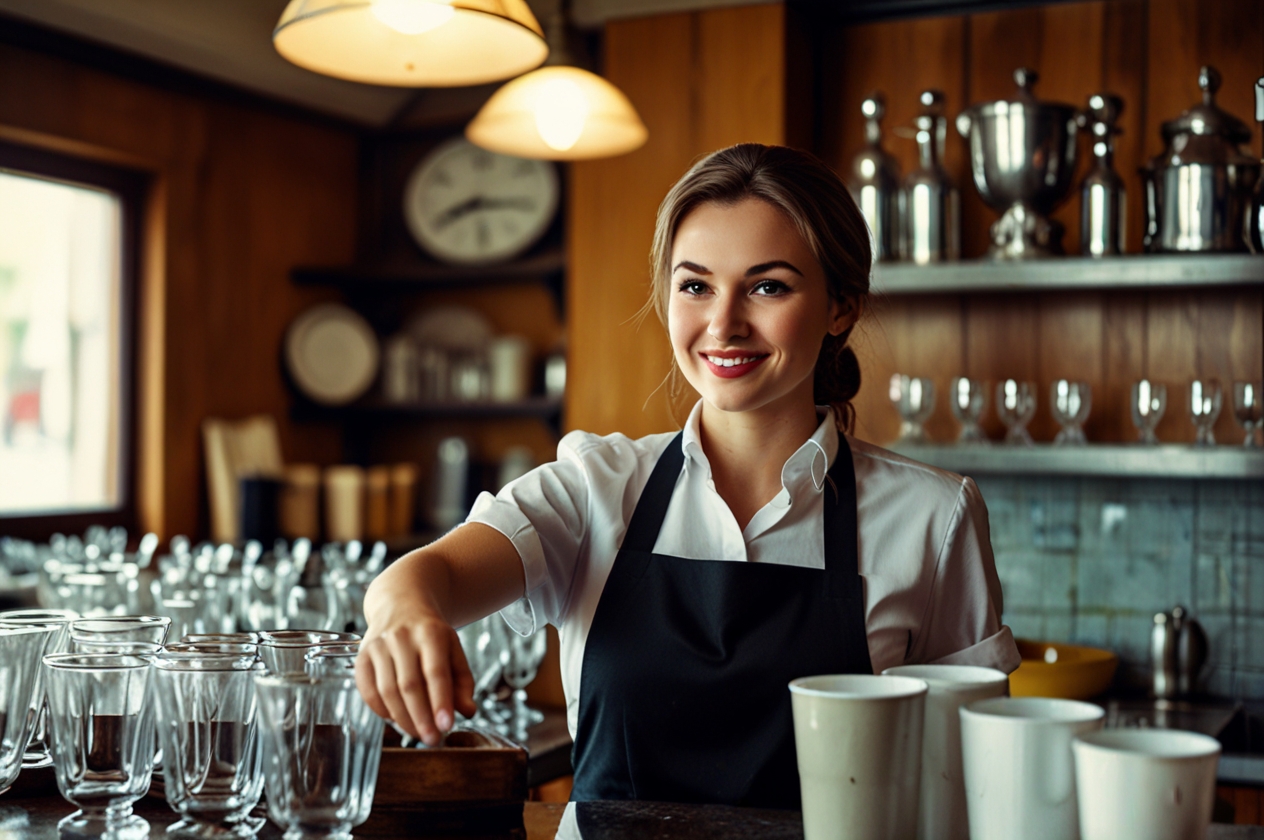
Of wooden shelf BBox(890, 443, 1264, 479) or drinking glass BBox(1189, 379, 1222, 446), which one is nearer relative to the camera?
wooden shelf BBox(890, 443, 1264, 479)

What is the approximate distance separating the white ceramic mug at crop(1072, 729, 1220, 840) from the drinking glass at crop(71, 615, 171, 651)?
874 millimetres

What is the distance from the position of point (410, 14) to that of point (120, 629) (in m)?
0.94

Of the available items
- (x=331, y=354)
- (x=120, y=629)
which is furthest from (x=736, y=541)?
(x=331, y=354)

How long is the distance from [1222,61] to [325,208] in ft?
10.4

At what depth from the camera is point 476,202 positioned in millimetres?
4668

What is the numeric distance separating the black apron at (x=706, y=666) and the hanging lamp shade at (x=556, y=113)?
1287 mm

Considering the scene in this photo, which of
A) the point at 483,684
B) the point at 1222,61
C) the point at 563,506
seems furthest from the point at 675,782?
the point at 1222,61

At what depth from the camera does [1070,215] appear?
3.11m

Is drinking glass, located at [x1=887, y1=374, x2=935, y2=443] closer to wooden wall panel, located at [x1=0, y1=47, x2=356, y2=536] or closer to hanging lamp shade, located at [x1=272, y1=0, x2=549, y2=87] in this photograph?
hanging lamp shade, located at [x1=272, y1=0, x2=549, y2=87]

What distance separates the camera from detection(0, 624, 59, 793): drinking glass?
1.17 meters

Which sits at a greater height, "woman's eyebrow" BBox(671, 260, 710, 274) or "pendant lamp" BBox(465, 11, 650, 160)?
"pendant lamp" BBox(465, 11, 650, 160)

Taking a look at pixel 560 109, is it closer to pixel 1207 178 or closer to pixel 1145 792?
pixel 1207 178

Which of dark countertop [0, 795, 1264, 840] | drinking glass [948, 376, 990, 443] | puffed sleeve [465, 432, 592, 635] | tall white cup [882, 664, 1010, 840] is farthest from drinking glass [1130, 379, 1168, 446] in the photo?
tall white cup [882, 664, 1010, 840]

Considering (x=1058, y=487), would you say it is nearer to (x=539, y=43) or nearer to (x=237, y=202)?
(x=539, y=43)
